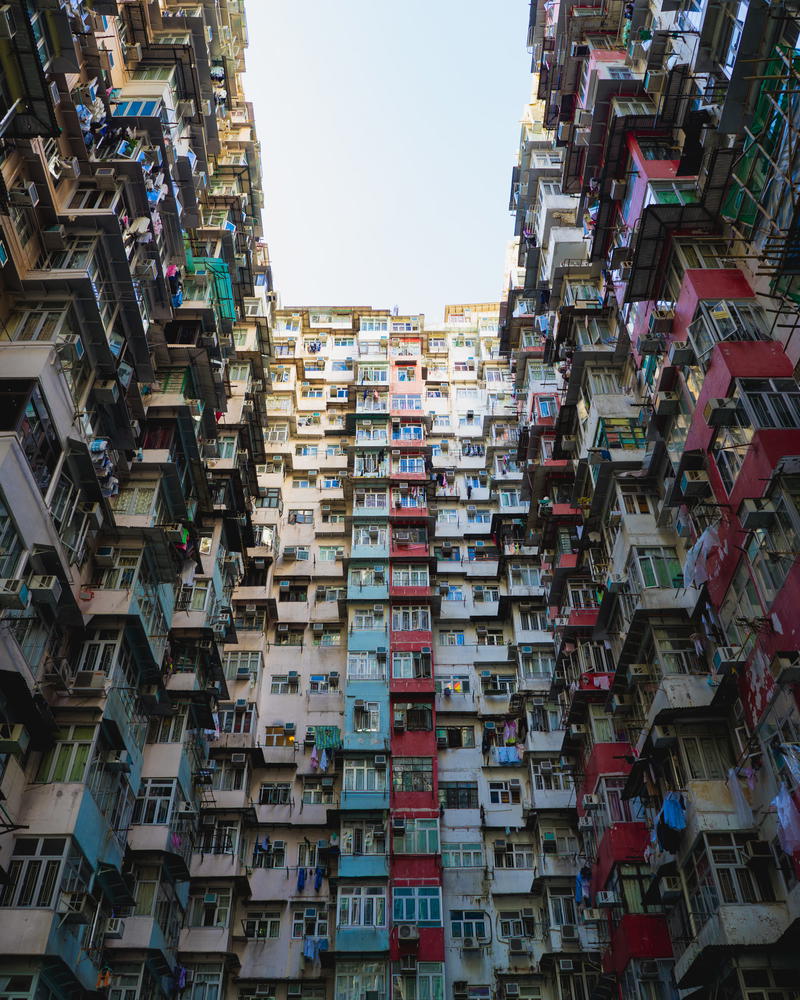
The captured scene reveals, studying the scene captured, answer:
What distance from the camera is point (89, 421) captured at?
25.7 m

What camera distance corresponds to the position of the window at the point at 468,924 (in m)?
30.4

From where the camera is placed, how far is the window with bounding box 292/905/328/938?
98.8 ft

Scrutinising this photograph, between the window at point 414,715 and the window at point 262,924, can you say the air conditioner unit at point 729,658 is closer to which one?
the window at point 414,715

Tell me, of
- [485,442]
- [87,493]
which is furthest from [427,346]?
[87,493]

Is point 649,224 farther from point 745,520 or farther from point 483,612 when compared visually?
point 483,612

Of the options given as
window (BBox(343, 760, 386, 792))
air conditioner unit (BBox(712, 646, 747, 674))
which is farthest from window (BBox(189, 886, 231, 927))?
air conditioner unit (BBox(712, 646, 747, 674))

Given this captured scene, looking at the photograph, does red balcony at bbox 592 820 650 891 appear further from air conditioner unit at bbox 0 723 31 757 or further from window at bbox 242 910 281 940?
air conditioner unit at bbox 0 723 31 757

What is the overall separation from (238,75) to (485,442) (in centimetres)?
2581

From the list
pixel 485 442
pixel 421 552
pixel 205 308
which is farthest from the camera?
pixel 485 442

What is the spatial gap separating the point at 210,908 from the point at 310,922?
3575mm

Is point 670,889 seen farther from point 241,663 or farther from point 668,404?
point 241,663

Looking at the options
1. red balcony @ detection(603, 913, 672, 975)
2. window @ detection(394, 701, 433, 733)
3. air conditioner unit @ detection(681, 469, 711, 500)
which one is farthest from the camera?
window @ detection(394, 701, 433, 733)

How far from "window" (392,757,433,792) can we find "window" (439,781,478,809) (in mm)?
2038

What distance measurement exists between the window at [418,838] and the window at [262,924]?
494 cm
